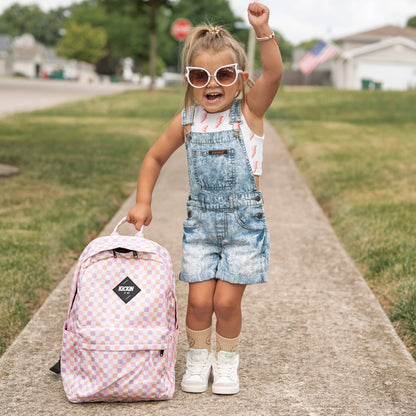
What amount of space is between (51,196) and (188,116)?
400 cm

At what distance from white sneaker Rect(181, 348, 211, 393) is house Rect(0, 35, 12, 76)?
350ft

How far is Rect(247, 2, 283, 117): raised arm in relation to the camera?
2.58 metres

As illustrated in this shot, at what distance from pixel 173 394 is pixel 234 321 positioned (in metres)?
0.40

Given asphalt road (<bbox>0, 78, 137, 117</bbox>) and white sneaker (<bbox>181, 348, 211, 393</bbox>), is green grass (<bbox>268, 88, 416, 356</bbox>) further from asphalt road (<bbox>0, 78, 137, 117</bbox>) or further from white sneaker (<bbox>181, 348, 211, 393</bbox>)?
asphalt road (<bbox>0, 78, 137, 117</bbox>)

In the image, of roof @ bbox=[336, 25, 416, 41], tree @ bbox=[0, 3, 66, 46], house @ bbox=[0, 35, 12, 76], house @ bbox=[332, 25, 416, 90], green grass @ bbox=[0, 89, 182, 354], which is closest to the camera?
green grass @ bbox=[0, 89, 182, 354]

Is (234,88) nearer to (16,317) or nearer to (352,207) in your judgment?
(16,317)

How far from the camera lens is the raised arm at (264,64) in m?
2.58

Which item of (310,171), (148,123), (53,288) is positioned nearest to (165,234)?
(53,288)

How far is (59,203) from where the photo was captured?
621cm

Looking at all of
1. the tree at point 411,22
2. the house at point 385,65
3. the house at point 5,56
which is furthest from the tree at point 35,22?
the house at point 385,65

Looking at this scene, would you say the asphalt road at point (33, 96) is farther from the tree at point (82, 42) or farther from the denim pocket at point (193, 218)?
the tree at point (82, 42)

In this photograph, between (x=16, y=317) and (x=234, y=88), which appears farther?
→ (x=16, y=317)

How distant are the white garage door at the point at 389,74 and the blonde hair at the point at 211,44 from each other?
48.6 metres

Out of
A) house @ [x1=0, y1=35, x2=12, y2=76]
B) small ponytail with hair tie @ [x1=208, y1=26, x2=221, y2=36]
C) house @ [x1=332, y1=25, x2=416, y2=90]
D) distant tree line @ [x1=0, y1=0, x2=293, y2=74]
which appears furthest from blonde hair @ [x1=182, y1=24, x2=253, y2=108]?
house @ [x1=0, y1=35, x2=12, y2=76]
